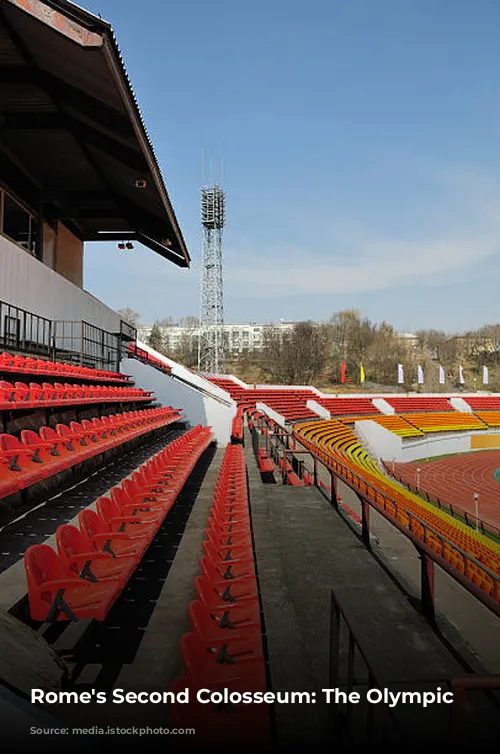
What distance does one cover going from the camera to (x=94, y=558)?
3.09 meters

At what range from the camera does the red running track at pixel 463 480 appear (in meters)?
16.2

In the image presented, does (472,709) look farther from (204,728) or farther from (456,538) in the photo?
(456,538)

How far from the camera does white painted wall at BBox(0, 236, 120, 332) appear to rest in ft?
31.9

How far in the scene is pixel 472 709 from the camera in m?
2.59

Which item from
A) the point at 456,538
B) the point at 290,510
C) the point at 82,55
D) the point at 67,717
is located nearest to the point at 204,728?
the point at 67,717

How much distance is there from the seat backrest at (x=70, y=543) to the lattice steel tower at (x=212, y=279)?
38.7m

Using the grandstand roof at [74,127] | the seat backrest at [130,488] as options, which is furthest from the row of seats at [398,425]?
the seat backrest at [130,488]

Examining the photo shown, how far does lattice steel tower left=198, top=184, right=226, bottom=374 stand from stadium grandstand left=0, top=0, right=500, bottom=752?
2929cm

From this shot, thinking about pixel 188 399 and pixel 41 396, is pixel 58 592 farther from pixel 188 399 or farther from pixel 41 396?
pixel 188 399

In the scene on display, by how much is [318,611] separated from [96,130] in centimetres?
1152

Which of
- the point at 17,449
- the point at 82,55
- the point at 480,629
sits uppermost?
the point at 82,55

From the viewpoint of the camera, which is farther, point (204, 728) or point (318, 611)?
point (318, 611)

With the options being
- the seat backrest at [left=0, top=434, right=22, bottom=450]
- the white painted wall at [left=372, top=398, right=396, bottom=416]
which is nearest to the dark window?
the seat backrest at [left=0, top=434, right=22, bottom=450]

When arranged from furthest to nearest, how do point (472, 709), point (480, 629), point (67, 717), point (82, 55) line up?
point (82, 55)
point (480, 629)
point (472, 709)
point (67, 717)
